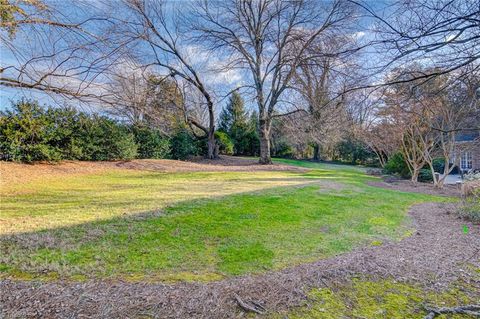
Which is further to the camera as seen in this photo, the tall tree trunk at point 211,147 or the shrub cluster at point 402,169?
the tall tree trunk at point 211,147


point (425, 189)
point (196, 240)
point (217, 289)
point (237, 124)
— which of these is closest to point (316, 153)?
point (237, 124)

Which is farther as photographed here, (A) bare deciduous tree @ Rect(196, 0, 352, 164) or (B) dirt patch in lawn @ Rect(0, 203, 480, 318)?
(A) bare deciduous tree @ Rect(196, 0, 352, 164)

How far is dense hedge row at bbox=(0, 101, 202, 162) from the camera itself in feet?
26.6

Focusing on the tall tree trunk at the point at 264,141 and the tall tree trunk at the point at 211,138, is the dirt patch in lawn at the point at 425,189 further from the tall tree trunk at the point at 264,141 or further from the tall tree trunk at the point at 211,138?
the tall tree trunk at the point at 211,138

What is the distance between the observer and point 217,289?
2.17 metres

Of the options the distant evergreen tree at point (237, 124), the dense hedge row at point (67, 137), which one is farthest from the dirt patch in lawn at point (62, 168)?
the distant evergreen tree at point (237, 124)

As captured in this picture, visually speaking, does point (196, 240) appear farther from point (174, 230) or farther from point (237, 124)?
point (237, 124)

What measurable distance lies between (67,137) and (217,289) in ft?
31.6

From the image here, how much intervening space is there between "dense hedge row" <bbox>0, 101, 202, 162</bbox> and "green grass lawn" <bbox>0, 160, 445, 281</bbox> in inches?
115

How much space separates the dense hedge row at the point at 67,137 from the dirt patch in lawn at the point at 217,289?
5340mm

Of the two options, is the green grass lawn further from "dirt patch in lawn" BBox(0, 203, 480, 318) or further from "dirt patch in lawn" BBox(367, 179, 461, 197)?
"dirt patch in lawn" BBox(367, 179, 461, 197)

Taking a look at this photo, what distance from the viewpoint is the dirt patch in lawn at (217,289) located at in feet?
6.24

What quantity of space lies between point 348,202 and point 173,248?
14.0 ft

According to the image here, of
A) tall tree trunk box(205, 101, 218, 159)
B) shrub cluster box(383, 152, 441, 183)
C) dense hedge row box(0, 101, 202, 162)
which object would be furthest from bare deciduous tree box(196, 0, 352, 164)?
shrub cluster box(383, 152, 441, 183)
